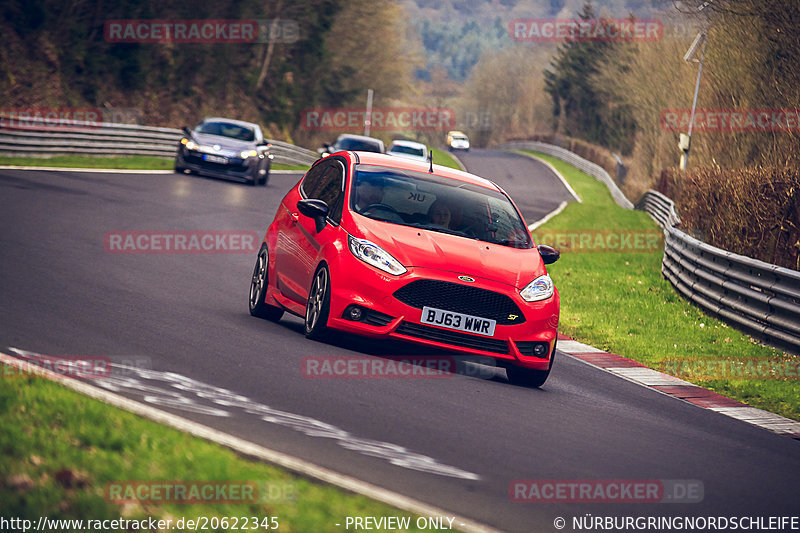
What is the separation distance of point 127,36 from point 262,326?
36482mm

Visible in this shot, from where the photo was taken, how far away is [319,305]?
30.7 feet

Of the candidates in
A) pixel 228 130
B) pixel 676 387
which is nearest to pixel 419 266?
Result: pixel 676 387

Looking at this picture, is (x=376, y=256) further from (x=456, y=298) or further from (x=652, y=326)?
(x=652, y=326)

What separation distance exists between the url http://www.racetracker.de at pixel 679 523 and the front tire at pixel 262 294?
6095mm

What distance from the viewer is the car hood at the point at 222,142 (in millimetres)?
29188

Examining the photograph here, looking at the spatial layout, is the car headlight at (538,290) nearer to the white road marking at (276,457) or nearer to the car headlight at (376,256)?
the car headlight at (376,256)

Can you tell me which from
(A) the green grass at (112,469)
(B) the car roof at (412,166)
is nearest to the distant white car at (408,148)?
(B) the car roof at (412,166)

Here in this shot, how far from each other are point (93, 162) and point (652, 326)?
20.3 meters

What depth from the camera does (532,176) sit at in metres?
67.0

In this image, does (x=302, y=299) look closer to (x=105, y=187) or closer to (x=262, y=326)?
(x=262, y=326)

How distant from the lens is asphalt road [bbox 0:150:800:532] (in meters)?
6.07

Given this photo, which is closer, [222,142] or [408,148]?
[222,142]

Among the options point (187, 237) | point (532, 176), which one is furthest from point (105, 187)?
point (532, 176)

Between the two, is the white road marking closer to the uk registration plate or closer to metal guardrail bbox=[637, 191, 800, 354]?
the uk registration plate
